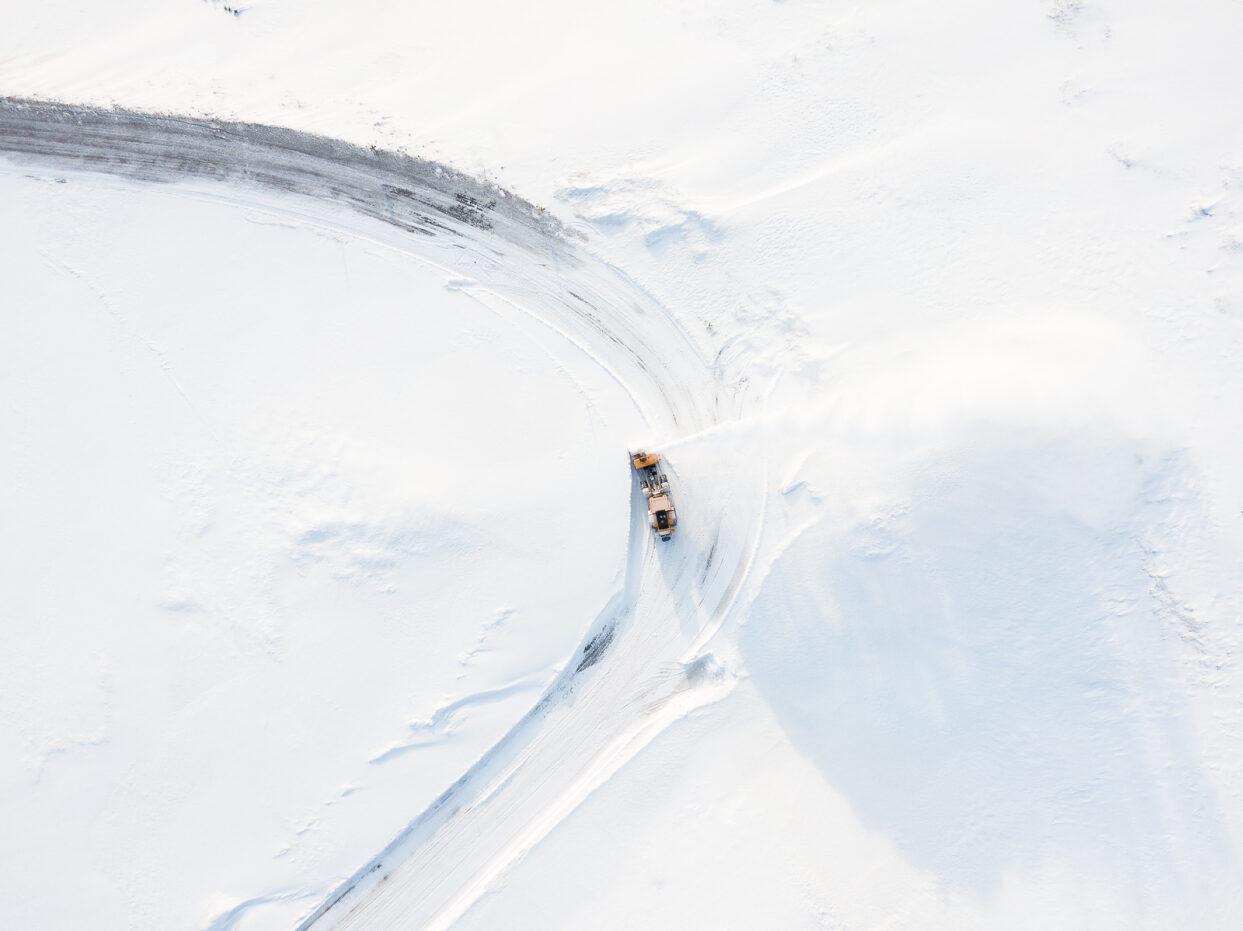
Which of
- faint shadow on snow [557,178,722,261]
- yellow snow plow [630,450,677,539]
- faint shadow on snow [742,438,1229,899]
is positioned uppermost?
faint shadow on snow [557,178,722,261]

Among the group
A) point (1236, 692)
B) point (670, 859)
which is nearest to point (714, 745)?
point (670, 859)

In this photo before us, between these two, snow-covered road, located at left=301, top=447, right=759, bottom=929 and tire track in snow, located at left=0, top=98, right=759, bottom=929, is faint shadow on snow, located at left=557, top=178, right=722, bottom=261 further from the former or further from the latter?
snow-covered road, located at left=301, top=447, right=759, bottom=929

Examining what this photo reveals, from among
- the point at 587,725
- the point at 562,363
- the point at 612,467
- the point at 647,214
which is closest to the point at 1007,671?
the point at 587,725

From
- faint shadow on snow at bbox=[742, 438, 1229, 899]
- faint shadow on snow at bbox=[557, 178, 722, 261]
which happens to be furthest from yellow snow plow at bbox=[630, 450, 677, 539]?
faint shadow on snow at bbox=[557, 178, 722, 261]

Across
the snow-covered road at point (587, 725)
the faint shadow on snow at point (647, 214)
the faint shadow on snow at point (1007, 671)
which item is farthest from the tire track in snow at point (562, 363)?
the faint shadow on snow at point (1007, 671)

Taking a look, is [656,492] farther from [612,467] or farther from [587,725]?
[587,725]

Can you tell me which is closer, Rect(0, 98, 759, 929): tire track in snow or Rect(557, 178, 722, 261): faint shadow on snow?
Rect(0, 98, 759, 929): tire track in snow
